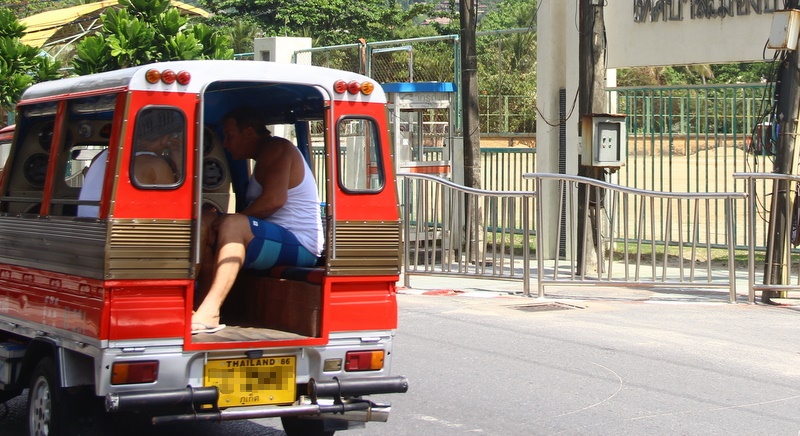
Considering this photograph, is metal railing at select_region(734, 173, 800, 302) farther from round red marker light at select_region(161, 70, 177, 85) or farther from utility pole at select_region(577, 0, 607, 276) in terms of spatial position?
round red marker light at select_region(161, 70, 177, 85)

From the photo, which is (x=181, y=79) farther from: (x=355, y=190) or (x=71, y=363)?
(x=71, y=363)

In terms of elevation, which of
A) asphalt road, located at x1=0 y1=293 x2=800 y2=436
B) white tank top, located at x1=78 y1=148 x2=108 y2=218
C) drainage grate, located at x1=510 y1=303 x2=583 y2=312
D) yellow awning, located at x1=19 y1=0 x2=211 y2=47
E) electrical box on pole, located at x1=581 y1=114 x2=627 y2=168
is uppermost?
yellow awning, located at x1=19 y1=0 x2=211 y2=47

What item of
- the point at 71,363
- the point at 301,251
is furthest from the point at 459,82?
the point at 71,363

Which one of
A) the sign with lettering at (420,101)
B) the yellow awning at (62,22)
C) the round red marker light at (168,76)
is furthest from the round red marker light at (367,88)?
the yellow awning at (62,22)

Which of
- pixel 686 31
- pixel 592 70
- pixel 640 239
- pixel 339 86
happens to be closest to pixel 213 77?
pixel 339 86

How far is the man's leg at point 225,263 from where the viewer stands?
6.17 meters

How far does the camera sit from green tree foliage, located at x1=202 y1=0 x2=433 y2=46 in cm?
4591

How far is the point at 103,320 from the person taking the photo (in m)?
5.49

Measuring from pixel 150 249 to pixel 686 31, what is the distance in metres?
11.2

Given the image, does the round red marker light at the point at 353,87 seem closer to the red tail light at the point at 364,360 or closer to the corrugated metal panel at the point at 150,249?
the corrugated metal panel at the point at 150,249

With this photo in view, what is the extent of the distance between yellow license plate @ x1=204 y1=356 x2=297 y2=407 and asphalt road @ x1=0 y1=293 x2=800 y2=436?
121 centimetres

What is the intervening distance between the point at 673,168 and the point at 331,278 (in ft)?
35.3

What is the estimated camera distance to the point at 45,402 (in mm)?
6094

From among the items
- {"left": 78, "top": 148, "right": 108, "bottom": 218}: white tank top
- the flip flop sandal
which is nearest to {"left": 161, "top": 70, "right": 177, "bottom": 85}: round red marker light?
{"left": 78, "top": 148, "right": 108, "bottom": 218}: white tank top
